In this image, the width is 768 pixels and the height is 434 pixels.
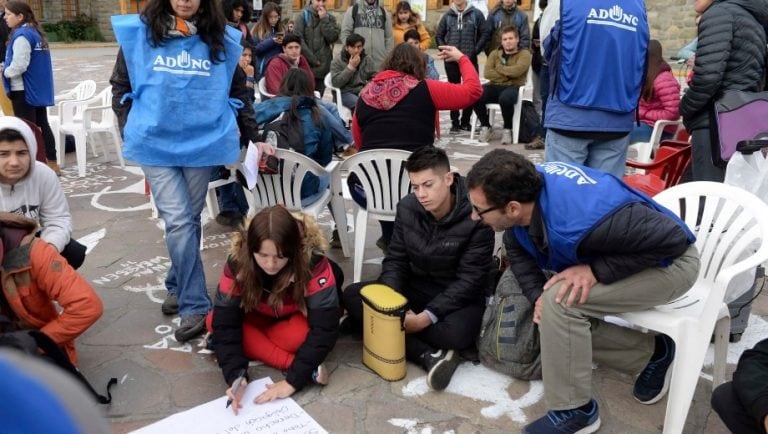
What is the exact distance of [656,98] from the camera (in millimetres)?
5285

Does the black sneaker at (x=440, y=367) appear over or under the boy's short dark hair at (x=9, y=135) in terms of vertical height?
under

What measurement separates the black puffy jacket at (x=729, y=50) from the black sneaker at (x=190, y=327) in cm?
277

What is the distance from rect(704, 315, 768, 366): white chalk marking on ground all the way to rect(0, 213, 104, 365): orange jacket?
2.69 m

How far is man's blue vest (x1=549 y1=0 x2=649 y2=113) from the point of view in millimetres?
3131

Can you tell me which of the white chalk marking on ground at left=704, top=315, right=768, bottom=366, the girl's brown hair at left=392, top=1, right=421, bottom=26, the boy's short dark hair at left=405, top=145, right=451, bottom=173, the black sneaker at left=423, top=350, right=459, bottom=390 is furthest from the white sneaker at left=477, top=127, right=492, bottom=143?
the black sneaker at left=423, top=350, right=459, bottom=390

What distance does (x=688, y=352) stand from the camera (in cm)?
220

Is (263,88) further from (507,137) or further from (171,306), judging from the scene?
(171,306)

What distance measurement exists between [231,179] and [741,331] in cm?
327

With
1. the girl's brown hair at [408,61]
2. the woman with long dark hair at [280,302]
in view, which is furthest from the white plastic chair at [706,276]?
the girl's brown hair at [408,61]

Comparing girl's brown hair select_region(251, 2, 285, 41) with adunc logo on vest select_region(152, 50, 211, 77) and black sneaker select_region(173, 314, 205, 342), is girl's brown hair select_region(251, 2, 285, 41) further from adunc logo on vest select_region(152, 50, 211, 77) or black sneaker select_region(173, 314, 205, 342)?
black sneaker select_region(173, 314, 205, 342)

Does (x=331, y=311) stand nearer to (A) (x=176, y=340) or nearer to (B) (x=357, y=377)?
(B) (x=357, y=377)

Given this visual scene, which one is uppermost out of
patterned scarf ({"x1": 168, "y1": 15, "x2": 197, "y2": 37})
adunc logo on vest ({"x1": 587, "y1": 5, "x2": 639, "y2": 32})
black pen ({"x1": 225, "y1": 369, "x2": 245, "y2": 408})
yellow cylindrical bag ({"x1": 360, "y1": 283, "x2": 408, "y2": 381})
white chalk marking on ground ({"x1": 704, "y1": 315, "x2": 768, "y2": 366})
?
adunc logo on vest ({"x1": 587, "y1": 5, "x2": 639, "y2": 32})

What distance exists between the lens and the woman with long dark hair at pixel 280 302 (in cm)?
248

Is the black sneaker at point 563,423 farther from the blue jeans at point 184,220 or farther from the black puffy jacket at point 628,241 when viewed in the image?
the blue jeans at point 184,220
